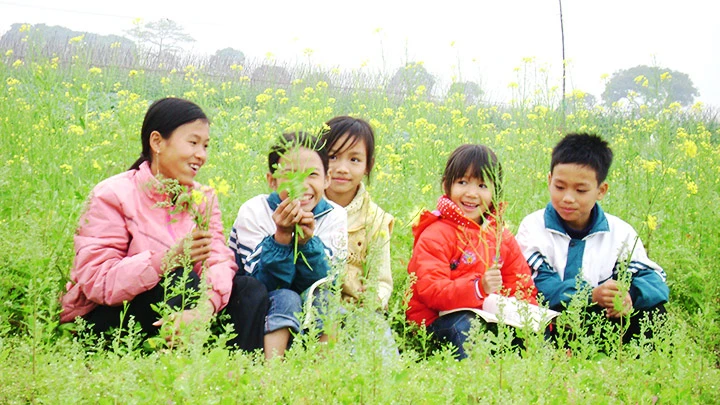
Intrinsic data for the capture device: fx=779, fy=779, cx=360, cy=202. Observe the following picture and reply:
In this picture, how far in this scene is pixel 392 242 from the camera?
4.35m

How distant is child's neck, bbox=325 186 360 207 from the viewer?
356 cm

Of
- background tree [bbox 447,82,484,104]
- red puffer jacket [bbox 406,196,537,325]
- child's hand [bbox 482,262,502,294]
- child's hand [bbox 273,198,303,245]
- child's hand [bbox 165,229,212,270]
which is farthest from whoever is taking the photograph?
background tree [bbox 447,82,484,104]

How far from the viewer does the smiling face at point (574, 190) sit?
3709mm

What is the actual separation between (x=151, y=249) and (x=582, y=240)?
2.04 m

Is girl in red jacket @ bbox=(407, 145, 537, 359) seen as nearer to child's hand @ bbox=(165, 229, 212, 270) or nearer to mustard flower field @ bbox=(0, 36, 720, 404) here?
mustard flower field @ bbox=(0, 36, 720, 404)

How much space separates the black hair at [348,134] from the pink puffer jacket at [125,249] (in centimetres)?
67

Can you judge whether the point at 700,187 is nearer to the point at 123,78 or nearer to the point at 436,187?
the point at 436,187

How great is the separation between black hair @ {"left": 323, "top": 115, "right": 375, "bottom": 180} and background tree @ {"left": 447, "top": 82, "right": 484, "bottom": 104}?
312 cm

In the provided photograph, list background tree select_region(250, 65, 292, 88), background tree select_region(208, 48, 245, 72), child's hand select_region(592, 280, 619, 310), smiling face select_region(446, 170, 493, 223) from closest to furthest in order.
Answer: child's hand select_region(592, 280, 619, 310) < smiling face select_region(446, 170, 493, 223) < background tree select_region(250, 65, 292, 88) < background tree select_region(208, 48, 245, 72)

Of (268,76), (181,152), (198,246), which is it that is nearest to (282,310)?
(198,246)

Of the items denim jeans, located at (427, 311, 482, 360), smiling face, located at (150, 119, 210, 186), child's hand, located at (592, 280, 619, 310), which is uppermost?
smiling face, located at (150, 119, 210, 186)

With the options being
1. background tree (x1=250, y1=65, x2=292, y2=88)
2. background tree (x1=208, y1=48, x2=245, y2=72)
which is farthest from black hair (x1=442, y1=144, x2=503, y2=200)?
background tree (x1=208, y1=48, x2=245, y2=72)

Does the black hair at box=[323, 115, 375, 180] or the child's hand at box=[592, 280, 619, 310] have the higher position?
the black hair at box=[323, 115, 375, 180]

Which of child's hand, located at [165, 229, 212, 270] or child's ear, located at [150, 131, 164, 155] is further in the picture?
child's ear, located at [150, 131, 164, 155]
